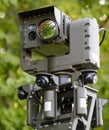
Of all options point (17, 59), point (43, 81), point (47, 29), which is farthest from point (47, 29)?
point (17, 59)

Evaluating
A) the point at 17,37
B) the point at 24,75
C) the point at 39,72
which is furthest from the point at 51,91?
the point at 17,37

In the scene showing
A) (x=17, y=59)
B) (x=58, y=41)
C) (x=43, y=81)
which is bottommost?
(x=43, y=81)

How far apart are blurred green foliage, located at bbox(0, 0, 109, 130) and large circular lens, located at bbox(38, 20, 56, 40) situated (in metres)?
1.82

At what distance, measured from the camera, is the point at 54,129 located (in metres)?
3.32

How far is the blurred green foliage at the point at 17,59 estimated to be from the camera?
217 inches

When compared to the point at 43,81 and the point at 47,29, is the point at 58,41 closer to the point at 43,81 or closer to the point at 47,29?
the point at 47,29

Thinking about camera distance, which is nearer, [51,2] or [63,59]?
[63,59]

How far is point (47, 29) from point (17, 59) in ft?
8.18

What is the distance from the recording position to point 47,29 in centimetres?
339

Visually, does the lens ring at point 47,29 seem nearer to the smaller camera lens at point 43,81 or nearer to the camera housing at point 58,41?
the camera housing at point 58,41

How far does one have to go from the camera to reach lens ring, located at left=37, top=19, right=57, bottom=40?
3367 mm

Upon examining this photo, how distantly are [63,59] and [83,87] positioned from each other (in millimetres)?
205

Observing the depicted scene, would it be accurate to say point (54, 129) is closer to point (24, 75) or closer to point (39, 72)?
point (39, 72)

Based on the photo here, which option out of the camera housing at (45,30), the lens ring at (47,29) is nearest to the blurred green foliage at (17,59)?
the camera housing at (45,30)
